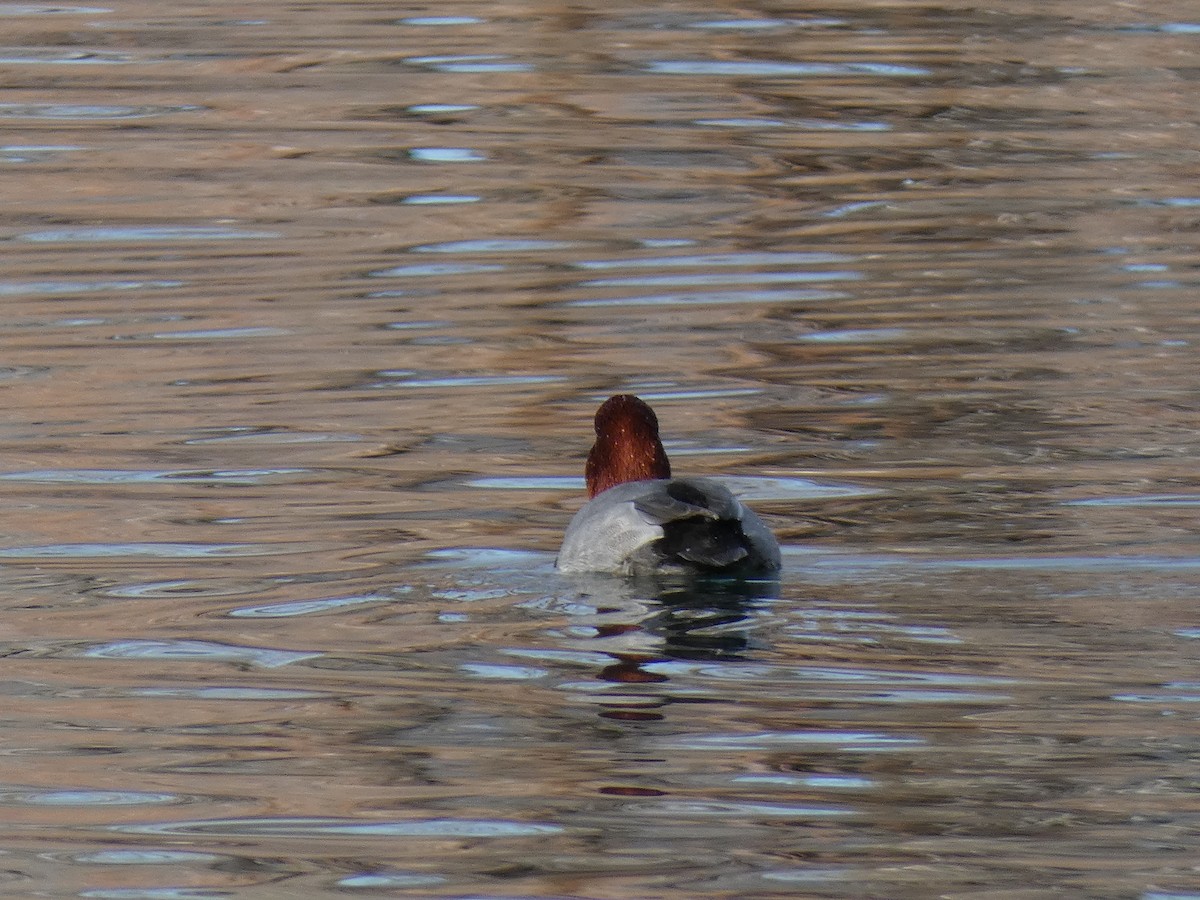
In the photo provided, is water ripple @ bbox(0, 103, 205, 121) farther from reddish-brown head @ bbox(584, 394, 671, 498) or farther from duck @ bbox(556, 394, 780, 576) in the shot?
duck @ bbox(556, 394, 780, 576)

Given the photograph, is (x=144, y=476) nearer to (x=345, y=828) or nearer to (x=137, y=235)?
(x=345, y=828)

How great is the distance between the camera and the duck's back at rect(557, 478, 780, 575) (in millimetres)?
7410

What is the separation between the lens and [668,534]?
7488 millimetres

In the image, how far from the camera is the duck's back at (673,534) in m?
7.41

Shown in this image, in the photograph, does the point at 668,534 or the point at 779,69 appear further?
the point at 779,69

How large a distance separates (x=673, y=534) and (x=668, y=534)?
0.01 metres

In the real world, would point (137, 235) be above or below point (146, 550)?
above

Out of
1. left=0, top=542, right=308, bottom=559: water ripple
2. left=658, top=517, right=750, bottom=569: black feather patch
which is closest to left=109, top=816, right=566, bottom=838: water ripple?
left=658, top=517, right=750, bottom=569: black feather patch

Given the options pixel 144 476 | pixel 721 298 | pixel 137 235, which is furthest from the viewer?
pixel 137 235

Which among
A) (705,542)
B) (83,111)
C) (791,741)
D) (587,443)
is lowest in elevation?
(587,443)

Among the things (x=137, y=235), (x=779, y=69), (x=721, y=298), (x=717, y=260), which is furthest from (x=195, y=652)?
(x=779, y=69)

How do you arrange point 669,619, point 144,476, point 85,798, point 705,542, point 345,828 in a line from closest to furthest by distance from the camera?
point 345,828
point 85,798
point 669,619
point 705,542
point 144,476

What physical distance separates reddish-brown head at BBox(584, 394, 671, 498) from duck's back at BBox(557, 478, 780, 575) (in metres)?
0.66

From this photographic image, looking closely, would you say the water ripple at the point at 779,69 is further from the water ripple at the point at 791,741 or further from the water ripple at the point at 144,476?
the water ripple at the point at 791,741
